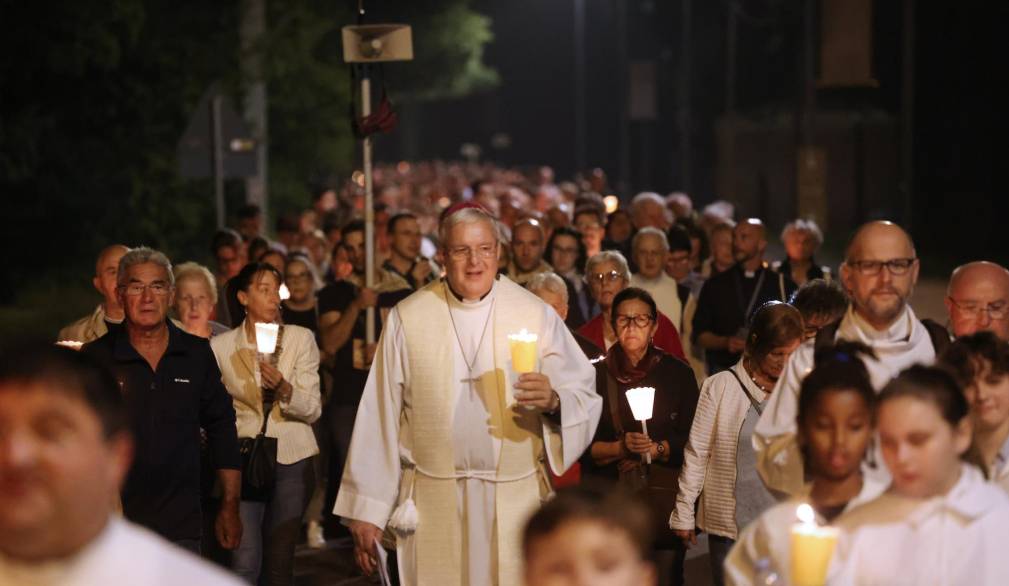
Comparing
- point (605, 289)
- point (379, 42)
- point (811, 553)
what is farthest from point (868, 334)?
point (379, 42)

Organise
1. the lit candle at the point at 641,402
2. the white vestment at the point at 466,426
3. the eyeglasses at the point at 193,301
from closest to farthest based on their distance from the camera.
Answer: the white vestment at the point at 466,426 < the lit candle at the point at 641,402 < the eyeglasses at the point at 193,301

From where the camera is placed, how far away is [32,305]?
26.3m

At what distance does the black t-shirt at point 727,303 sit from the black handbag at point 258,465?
14.3 ft

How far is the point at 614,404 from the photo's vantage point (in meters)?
8.41

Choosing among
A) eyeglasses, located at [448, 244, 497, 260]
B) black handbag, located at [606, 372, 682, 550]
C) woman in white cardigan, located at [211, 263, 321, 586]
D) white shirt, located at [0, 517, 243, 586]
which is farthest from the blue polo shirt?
white shirt, located at [0, 517, 243, 586]

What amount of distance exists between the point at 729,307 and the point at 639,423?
3.99 meters

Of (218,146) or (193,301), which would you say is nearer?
(193,301)

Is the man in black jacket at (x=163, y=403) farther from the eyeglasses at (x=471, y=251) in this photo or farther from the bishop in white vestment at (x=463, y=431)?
the eyeglasses at (x=471, y=251)

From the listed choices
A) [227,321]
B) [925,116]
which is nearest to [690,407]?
[227,321]

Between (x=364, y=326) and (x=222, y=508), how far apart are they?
3.71 meters

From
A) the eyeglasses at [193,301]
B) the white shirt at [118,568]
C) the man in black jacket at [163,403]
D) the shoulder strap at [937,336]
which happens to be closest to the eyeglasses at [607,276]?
the eyeglasses at [193,301]

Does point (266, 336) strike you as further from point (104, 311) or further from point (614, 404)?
point (614, 404)

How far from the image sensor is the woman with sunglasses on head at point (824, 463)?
446cm

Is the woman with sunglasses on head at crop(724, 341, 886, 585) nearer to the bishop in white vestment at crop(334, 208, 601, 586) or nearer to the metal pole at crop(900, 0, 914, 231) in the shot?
the bishop in white vestment at crop(334, 208, 601, 586)
